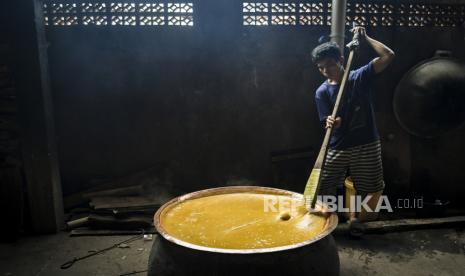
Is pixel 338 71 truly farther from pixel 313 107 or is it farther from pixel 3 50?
pixel 3 50

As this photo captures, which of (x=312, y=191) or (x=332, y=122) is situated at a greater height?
(x=332, y=122)

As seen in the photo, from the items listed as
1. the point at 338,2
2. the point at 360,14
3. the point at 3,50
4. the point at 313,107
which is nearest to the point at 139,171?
the point at 3,50

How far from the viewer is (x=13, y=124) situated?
16.0 feet

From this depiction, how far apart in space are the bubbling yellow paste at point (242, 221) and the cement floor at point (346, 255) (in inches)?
53.4

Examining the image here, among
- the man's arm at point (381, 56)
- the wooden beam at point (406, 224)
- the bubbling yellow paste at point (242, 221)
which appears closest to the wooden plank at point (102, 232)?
the bubbling yellow paste at point (242, 221)

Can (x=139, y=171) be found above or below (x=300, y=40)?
below

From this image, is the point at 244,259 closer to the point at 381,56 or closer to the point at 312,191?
the point at 312,191

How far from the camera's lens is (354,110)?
419 centimetres

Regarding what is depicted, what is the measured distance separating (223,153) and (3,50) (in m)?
3.37

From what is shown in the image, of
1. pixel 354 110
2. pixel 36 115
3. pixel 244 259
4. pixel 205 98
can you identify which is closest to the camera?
pixel 244 259

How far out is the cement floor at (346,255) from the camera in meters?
4.05

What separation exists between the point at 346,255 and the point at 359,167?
1.10m

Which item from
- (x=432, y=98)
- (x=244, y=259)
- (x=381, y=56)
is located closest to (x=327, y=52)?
(x=381, y=56)

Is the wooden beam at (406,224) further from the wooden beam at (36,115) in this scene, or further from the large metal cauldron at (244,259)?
the wooden beam at (36,115)
